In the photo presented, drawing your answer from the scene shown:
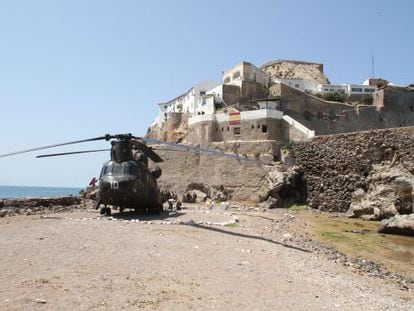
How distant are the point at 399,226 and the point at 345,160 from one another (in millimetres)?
8747

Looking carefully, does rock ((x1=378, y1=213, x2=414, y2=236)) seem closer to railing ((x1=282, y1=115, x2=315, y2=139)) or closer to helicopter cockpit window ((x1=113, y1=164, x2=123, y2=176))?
helicopter cockpit window ((x1=113, y1=164, x2=123, y2=176))

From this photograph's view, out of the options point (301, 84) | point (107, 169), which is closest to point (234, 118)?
point (107, 169)

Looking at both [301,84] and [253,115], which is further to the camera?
[301,84]

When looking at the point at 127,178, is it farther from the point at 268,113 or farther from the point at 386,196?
the point at 268,113

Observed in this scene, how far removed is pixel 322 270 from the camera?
9.62m

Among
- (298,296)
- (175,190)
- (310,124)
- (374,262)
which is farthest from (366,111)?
(298,296)

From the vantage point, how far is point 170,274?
749 centimetres

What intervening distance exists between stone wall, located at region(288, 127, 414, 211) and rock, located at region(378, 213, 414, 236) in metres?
5.92

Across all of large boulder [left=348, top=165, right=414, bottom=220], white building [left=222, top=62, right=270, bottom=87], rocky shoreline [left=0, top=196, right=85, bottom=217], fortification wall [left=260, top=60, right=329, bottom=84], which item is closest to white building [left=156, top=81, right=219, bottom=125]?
white building [left=222, top=62, right=270, bottom=87]

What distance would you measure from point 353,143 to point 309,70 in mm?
38570

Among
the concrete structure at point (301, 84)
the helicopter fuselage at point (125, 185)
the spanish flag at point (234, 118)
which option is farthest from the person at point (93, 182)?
the concrete structure at point (301, 84)

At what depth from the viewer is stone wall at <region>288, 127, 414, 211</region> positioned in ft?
77.5

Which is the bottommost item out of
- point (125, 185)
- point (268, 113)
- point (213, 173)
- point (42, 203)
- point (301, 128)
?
point (42, 203)

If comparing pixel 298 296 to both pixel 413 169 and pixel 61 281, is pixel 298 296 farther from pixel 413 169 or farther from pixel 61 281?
pixel 413 169
